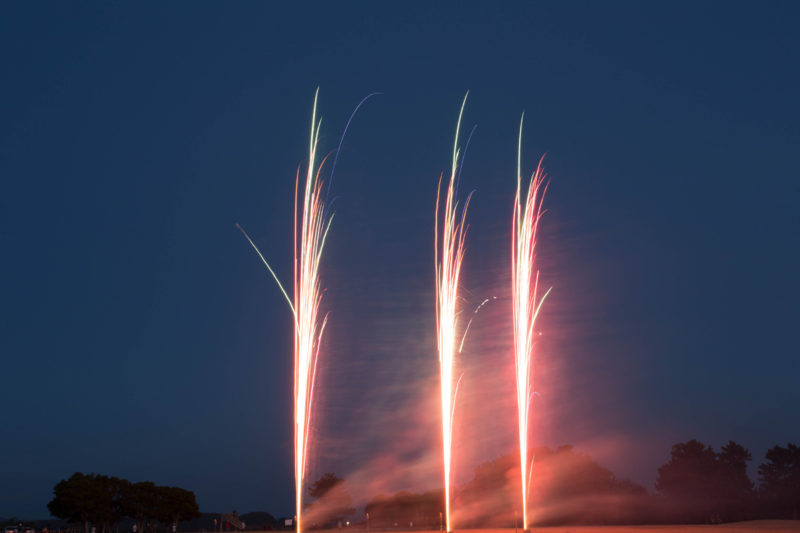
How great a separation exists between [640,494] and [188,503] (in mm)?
36611

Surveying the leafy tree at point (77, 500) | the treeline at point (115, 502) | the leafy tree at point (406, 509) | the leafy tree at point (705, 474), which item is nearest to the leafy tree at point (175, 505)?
the treeline at point (115, 502)

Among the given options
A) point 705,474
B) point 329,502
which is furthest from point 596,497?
point 329,502

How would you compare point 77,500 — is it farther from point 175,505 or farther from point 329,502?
point 329,502

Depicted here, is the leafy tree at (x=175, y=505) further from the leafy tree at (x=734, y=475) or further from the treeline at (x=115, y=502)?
the leafy tree at (x=734, y=475)

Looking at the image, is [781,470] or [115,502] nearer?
[115,502]

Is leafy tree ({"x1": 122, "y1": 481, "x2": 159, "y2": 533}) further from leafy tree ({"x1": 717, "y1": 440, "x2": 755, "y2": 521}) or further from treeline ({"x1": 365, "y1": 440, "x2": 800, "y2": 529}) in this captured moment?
leafy tree ({"x1": 717, "y1": 440, "x2": 755, "y2": 521})

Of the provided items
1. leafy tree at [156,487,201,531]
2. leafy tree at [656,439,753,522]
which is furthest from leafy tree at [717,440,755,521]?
leafy tree at [156,487,201,531]

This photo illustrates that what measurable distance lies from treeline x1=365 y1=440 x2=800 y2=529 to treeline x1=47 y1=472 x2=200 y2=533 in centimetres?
1620

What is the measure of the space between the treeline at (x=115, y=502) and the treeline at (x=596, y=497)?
16.2 m

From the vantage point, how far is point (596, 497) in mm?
58719

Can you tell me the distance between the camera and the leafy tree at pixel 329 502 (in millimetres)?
72500

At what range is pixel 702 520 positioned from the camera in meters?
52.5

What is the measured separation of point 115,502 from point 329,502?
21.6 metres

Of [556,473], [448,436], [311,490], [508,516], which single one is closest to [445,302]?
[448,436]
